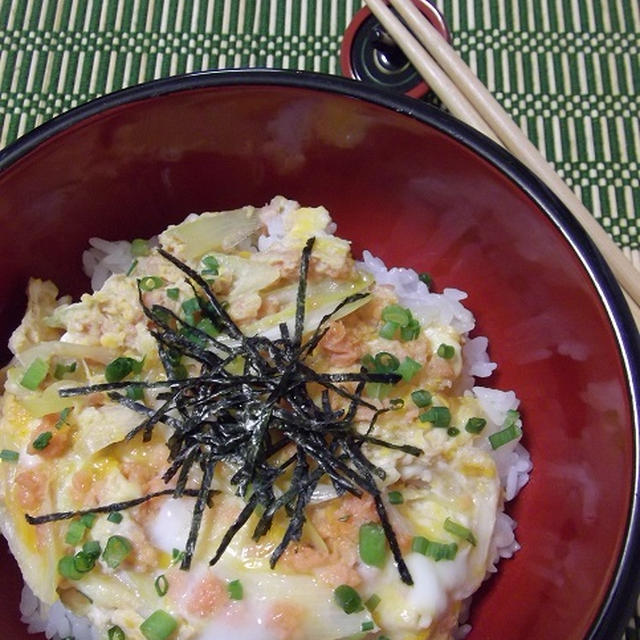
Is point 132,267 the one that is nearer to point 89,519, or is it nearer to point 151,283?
point 151,283

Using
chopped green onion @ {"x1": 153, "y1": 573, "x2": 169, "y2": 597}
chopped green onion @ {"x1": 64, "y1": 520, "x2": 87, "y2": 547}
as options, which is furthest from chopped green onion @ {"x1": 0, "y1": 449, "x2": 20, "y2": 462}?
chopped green onion @ {"x1": 153, "y1": 573, "x2": 169, "y2": 597}

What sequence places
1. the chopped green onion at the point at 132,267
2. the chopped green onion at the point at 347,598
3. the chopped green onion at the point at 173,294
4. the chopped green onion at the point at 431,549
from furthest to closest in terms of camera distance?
the chopped green onion at the point at 132,267 → the chopped green onion at the point at 173,294 → the chopped green onion at the point at 431,549 → the chopped green onion at the point at 347,598

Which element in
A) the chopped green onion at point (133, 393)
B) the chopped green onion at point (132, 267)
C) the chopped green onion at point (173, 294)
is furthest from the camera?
the chopped green onion at point (132, 267)

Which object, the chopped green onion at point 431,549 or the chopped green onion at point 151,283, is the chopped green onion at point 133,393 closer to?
the chopped green onion at point 151,283

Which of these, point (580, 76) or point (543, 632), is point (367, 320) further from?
point (580, 76)

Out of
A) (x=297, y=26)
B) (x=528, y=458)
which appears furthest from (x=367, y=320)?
(x=297, y=26)

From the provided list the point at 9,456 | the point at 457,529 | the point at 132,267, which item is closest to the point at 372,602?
the point at 457,529

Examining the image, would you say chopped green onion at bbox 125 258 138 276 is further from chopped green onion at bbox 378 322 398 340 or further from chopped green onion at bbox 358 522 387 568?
chopped green onion at bbox 358 522 387 568

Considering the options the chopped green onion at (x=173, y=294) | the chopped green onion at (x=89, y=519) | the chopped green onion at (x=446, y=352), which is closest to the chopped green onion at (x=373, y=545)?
the chopped green onion at (x=446, y=352)
